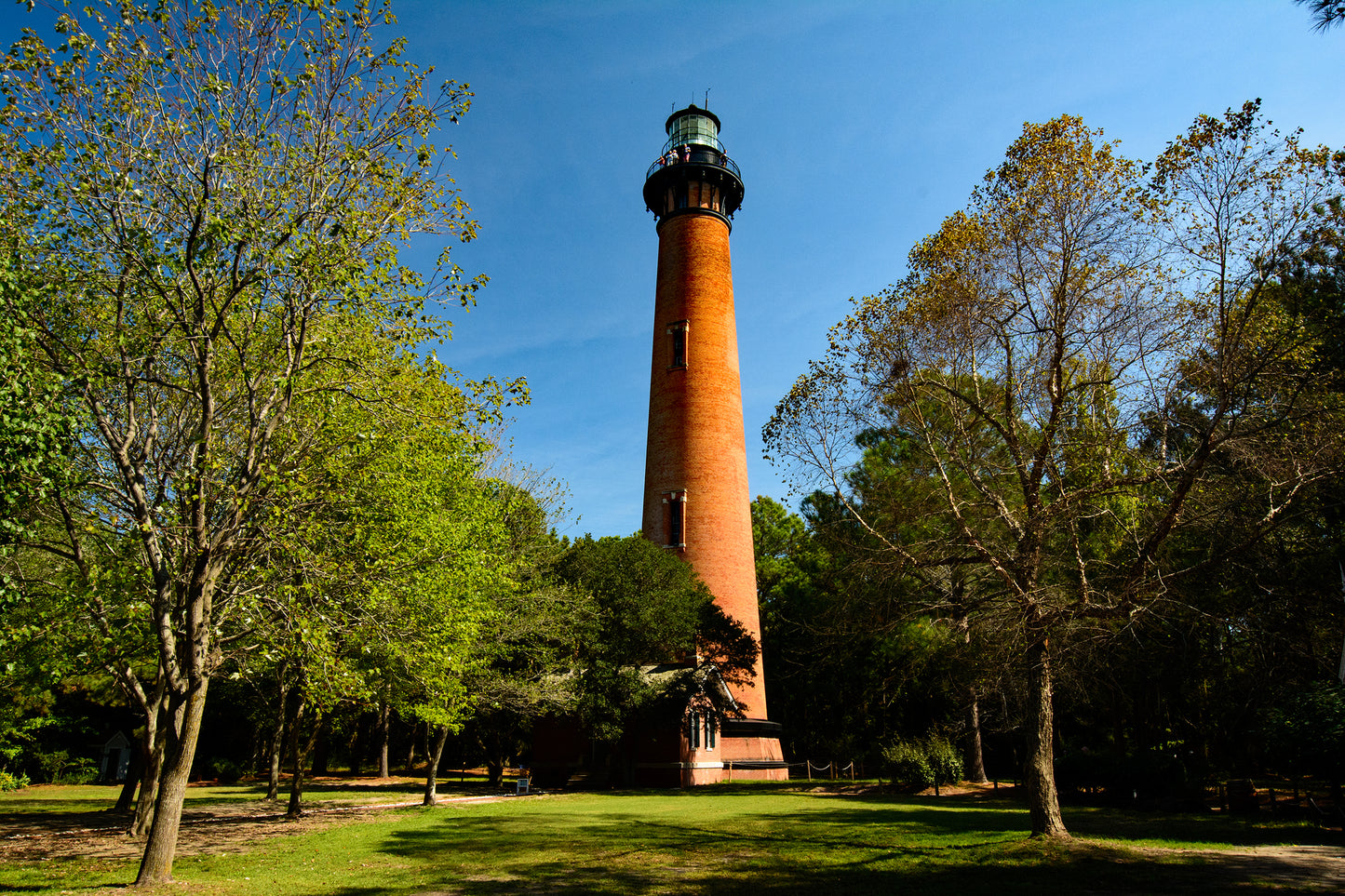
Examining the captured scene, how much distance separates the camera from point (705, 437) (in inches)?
1147

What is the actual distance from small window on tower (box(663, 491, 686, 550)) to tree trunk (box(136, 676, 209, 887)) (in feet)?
65.1

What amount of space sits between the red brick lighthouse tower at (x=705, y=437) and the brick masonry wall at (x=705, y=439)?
3cm

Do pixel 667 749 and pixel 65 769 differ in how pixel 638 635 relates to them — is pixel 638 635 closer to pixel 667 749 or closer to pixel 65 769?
pixel 667 749

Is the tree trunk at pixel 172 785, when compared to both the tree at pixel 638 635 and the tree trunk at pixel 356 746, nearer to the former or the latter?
the tree at pixel 638 635

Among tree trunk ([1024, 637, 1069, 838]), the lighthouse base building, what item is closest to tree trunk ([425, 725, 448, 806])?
the lighthouse base building

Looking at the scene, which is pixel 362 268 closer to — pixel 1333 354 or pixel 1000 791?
pixel 1333 354

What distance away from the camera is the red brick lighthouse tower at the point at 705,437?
2889 cm

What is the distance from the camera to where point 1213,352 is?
39.5 ft

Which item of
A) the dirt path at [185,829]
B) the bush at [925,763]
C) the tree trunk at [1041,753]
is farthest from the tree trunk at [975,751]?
the dirt path at [185,829]

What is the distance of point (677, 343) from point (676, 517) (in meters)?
6.63

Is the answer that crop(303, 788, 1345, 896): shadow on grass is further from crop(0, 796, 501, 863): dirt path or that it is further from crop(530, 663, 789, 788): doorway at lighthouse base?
crop(530, 663, 789, 788): doorway at lighthouse base

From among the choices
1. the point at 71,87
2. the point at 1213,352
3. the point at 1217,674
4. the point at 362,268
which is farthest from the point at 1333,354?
the point at 71,87

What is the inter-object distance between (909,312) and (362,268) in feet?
29.7

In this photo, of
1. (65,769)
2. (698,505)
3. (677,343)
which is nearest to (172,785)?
(698,505)
